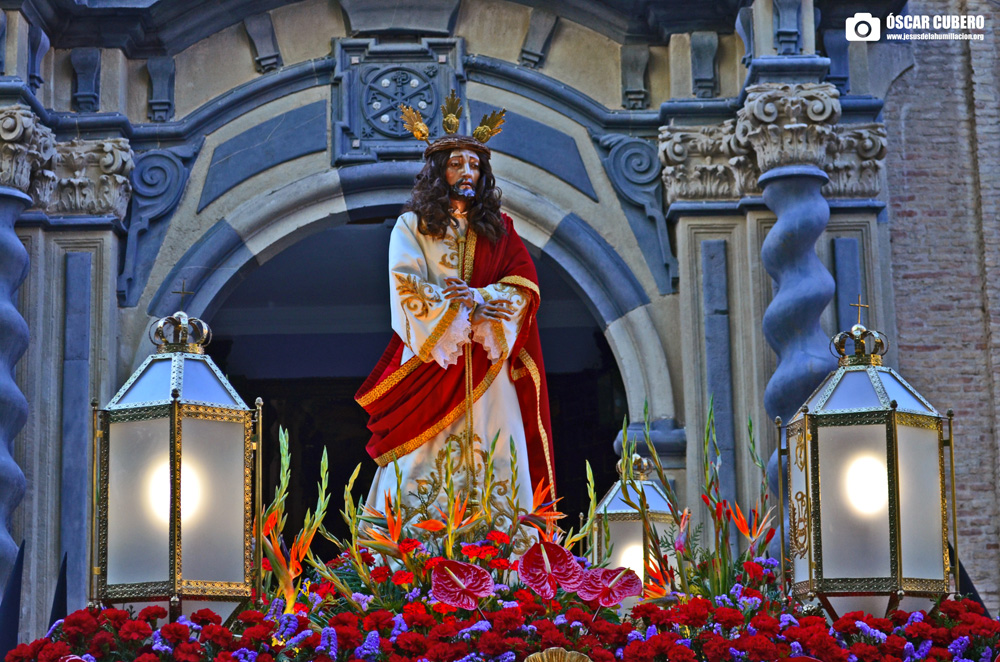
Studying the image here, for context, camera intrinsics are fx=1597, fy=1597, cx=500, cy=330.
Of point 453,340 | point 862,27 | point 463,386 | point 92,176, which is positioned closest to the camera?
point 453,340

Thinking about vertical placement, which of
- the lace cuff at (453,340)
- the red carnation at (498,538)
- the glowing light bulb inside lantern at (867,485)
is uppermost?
the lace cuff at (453,340)

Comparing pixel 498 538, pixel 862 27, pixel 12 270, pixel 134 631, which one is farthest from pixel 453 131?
pixel 862 27

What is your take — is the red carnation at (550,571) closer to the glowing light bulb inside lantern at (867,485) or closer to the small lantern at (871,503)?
the small lantern at (871,503)

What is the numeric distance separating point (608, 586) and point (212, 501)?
3.76 ft

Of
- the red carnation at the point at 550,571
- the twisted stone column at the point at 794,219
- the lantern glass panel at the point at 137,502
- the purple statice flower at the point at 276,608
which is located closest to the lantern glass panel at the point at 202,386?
the lantern glass panel at the point at 137,502

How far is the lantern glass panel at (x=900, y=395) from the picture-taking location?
4746 millimetres

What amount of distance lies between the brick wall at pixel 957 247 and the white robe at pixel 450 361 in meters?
3.54

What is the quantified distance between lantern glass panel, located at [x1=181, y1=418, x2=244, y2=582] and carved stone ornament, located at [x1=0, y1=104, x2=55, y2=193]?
4282mm

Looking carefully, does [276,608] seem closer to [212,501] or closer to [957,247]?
[212,501]

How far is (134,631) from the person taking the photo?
13.5 feet

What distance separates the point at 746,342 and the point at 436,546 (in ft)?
13.7

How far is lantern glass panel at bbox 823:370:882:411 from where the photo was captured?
15.6 feet

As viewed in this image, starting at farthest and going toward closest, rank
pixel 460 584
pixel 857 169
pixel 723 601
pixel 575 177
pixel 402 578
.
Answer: pixel 575 177 < pixel 857 169 < pixel 723 601 < pixel 402 578 < pixel 460 584

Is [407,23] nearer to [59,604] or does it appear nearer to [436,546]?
[59,604]
